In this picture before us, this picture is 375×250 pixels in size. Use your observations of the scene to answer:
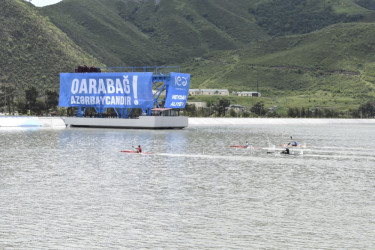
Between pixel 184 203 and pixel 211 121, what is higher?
pixel 211 121

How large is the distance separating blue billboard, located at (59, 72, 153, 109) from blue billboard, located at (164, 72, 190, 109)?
321 centimetres

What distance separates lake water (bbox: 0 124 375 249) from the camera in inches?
802

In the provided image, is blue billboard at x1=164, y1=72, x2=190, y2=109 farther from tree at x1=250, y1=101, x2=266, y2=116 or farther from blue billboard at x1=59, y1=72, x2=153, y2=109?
tree at x1=250, y1=101, x2=266, y2=116

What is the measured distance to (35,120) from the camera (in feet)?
358

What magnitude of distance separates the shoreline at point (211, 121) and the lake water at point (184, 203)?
5929cm

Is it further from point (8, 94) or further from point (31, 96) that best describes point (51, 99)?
point (8, 94)

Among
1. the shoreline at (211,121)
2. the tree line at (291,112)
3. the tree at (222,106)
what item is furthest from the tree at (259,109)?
the shoreline at (211,121)

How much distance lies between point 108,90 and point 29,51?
77.9 meters

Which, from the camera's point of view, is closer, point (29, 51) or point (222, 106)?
point (222, 106)

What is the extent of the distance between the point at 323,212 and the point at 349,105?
556 ft

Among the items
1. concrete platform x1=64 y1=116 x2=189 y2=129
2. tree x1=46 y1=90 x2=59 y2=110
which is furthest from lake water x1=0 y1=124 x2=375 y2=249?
tree x1=46 y1=90 x2=59 y2=110

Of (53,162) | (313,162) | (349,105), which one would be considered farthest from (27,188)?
(349,105)

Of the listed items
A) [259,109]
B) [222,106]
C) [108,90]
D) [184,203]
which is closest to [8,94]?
[108,90]

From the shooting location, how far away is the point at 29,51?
17075 cm
